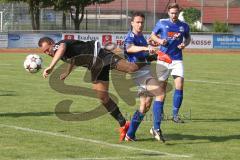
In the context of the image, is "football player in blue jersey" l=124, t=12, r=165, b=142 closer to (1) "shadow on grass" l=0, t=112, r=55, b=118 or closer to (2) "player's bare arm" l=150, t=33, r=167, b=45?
(2) "player's bare arm" l=150, t=33, r=167, b=45

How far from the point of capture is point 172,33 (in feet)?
43.9

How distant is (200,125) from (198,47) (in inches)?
1594

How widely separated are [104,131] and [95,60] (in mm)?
1858

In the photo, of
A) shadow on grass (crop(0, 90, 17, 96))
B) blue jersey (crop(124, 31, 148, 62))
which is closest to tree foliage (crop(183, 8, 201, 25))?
shadow on grass (crop(0, 90, 17, 96))

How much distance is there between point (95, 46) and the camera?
36.1 feet

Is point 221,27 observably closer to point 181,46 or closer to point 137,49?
point 181,46

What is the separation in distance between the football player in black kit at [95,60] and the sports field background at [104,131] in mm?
756

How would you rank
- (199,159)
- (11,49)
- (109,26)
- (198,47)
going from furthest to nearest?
(109,26) < (198,47) < (11,49) < (199,159)

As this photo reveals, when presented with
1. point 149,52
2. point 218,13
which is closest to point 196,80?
point 149,52

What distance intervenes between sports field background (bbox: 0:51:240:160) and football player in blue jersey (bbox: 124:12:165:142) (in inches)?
12.4

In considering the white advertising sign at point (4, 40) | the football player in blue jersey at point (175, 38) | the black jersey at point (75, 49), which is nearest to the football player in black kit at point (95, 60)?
the black jersey at point (75, 49)

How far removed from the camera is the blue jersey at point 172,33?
13.3 m

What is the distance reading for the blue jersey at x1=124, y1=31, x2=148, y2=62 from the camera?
1104cm

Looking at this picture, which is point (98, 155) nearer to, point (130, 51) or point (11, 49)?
point (130, 51)
